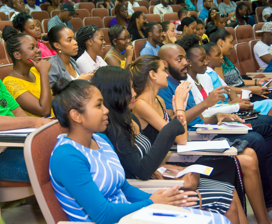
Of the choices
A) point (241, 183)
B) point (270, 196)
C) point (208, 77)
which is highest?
point (208, 77)

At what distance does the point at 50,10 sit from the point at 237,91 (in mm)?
4128

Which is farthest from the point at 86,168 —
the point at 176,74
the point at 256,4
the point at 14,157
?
the point at 256,4

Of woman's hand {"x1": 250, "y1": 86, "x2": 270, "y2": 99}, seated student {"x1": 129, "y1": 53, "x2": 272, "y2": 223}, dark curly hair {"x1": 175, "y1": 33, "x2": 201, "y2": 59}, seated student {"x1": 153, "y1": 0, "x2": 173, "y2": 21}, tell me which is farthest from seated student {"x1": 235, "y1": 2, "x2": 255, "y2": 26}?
seated student {"x1": 129, "y1": 53, "x2": 272, "y2": 223}

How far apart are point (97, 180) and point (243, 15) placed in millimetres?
6811

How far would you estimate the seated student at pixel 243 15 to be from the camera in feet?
22.2

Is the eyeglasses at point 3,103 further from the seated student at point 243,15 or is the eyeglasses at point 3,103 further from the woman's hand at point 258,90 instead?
the seated student at point 243,15

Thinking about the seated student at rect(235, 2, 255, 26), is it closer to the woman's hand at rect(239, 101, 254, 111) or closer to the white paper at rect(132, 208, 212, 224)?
the woman's hand at rect(239, 101, 254, 111)

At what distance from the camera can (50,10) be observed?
5727mm

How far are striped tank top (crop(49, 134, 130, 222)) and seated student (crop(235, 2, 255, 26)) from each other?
257 inches

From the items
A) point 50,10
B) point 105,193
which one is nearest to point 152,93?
point 105,193

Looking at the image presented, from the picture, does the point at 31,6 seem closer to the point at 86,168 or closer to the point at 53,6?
the point at 53,6

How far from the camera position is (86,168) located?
1.00 m

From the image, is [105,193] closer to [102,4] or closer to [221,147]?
[221,147]

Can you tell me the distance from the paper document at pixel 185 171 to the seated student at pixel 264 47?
11.0 feet
